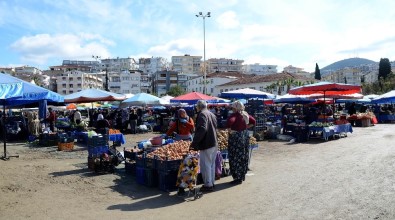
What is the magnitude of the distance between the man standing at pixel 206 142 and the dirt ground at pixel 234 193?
0.39 metres

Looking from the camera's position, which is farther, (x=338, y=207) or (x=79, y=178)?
(x=79, y=178)

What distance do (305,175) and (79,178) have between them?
17.6ft

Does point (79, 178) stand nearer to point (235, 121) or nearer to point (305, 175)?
point (235, 121)

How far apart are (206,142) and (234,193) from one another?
1.12m

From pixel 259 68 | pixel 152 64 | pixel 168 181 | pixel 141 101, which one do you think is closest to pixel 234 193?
pixel 168 181

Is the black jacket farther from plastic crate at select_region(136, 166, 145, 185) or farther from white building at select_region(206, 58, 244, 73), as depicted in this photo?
white building at select_region(206, 58, 244, 73)

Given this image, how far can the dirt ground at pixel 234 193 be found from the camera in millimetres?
5758

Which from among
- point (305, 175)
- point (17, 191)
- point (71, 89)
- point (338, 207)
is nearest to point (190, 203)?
point (338, 207)

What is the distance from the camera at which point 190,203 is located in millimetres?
6422

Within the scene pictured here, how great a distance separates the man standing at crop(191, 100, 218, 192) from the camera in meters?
6.97

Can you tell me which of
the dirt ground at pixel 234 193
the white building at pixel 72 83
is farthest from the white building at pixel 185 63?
the dirt ground at pixel 234 193

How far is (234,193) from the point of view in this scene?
699 centimetres

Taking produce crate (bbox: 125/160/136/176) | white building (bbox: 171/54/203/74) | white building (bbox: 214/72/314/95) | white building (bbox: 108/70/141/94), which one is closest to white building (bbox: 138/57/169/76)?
white building (bbox: 171/54/203/74)

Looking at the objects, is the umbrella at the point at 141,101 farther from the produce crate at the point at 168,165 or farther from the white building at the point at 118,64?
the white building at the point at 118,64
